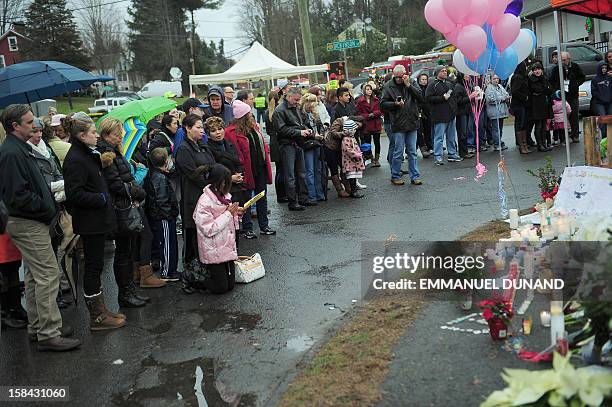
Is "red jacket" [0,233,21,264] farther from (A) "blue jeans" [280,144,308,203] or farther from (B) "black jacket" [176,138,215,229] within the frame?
(A) "blue jeans" [280,144,308,203]

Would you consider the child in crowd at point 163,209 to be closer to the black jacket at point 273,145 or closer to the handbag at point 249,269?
the handbag at point 249,269

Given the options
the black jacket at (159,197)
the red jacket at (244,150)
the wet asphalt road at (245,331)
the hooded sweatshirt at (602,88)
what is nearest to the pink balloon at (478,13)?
the wet asphalt road at (245,331)

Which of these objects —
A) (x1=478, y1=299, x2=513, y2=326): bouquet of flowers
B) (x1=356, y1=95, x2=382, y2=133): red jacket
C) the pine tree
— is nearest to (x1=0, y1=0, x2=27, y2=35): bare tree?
the pine tree

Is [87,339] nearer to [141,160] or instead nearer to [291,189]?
[141,160]

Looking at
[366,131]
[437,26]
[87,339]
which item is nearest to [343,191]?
[366,131]

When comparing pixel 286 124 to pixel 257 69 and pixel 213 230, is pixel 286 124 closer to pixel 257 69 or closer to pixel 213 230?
pixel 213 230

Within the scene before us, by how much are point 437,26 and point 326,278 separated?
3951 mm

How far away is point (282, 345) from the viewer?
211 inches

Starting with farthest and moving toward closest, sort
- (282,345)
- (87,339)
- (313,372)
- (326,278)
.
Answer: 1. (326,278)
2. (87,339)
3. (282,345)
4. (313,372)

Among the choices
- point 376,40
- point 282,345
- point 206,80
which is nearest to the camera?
point 282,345

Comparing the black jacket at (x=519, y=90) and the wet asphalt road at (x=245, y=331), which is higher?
the black jacket at (x=519, y=90)

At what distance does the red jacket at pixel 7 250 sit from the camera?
6.16 m

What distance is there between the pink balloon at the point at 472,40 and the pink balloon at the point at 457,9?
5.6 inches

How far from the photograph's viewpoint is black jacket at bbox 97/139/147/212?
21.2 ft
